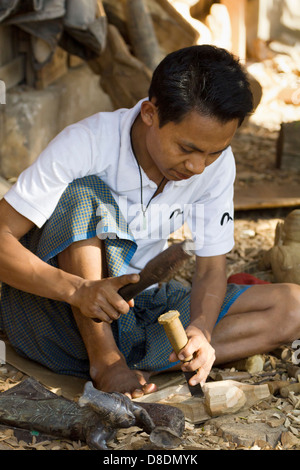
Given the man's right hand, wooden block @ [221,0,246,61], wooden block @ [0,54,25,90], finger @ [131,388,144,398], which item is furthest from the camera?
wooden block @ [221,0,246,61]

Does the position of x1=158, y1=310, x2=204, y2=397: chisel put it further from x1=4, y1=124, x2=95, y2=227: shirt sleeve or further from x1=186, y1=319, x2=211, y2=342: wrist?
x1=4, y1=124, x2=95, y2=227: shirt sleeve

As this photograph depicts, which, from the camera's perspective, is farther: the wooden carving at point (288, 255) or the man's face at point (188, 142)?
the wooden carving at point (288, 255)

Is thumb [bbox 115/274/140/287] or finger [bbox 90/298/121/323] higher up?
thumb [bbox 115/274/140/287]

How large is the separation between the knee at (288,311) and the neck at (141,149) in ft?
2.43

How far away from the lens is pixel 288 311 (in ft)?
8.68

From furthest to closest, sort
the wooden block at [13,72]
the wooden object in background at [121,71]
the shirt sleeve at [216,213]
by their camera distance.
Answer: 1. the wooden object in background at [121,71]
2. the wooden block at [13,72]
3. the shirt sleeve at [216,213]

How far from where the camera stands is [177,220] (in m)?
2.69

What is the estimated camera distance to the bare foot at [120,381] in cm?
227

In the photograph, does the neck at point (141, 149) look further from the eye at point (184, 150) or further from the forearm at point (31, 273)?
the forearm at point (31, 273)

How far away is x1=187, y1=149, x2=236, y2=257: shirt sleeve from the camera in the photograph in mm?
2605

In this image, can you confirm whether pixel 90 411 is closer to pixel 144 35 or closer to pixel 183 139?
pixel 183 139

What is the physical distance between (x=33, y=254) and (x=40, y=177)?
280 mm

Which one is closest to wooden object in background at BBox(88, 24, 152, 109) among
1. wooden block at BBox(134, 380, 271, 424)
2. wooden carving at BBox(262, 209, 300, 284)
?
wooden carving at BBox(262, 209, 300, 284)

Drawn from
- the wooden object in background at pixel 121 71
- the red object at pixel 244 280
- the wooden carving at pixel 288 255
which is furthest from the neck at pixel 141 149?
the wooden object in background at pixel 121 71
